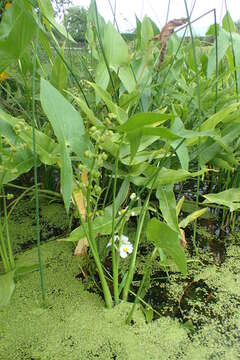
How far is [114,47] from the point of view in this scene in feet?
2.56

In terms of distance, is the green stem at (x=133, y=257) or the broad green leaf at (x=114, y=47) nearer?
the green stem at (x=133, y=257)

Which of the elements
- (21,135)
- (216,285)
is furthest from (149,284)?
(21,135)

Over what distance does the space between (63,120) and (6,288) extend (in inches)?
12.2

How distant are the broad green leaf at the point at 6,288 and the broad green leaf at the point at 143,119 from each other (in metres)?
0.35

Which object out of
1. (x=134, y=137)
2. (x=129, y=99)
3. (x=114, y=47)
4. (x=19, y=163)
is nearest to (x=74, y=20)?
(x=114, y=47)

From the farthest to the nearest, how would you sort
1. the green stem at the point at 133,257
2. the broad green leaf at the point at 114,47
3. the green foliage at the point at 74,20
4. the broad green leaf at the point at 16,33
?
the green foliage at the point at 74,20 < the broad green leaf at the point at 114,47 < the green stem at the point at 133,257 < the broad green leaf at the point at 16,33

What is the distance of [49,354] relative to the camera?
59cm

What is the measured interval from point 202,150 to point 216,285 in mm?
317

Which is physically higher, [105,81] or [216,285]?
[105,81]

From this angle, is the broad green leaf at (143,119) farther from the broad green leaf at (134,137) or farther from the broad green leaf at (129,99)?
the broad green leaf at (129,99)

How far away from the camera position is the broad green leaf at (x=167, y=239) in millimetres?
583

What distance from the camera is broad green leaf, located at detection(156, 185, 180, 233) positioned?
0.70 m

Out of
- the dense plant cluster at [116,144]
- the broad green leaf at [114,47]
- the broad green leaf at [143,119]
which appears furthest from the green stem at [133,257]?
the broad green leaf at [114,47]

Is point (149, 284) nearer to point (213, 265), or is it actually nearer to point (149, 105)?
point (213, 265)
